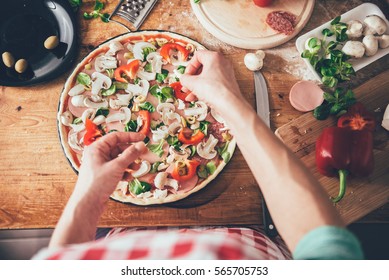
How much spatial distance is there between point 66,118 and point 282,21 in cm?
79

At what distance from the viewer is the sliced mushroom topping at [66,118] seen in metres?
1.25

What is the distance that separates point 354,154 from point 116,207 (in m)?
0.75

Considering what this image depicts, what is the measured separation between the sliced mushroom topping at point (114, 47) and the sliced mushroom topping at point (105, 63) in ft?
0.05

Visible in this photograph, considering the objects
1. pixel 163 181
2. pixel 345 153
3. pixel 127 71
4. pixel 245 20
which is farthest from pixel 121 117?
pixel 345 153

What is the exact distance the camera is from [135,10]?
1.36 m

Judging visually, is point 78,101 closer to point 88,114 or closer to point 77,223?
point 88,114

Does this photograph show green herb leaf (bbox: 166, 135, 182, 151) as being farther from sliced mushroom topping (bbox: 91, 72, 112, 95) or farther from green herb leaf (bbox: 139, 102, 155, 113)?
sliced mushroom topping (bbox: 91, 72, 112, 95)

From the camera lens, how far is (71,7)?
1361mm

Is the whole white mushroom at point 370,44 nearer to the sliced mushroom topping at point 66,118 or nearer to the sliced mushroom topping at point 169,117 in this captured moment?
the sliced mushroom topping at point 169,117

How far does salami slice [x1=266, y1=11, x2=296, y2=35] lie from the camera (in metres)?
1.31

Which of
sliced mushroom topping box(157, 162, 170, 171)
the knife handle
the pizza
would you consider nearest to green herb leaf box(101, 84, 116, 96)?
the pizza

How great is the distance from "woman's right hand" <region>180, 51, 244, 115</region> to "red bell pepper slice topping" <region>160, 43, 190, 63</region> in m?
0.17
